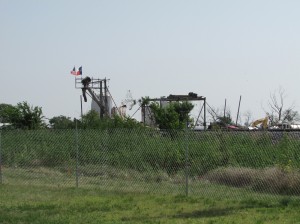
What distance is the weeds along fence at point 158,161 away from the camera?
12.3 metres

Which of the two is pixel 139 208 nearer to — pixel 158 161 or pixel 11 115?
pixel 158 161

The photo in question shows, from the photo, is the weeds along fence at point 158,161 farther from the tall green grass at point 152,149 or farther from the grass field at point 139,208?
the grass field at point 139,208

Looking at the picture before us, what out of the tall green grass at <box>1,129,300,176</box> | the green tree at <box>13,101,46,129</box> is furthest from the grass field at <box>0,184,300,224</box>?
the green tree at <box>13,101,46,129</box>

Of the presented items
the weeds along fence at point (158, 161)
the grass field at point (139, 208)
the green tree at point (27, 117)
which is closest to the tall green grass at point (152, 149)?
the weeds along fence at point (158, 161)

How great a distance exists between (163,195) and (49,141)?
18.6 feet

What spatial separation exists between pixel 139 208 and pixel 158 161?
11.9 feet

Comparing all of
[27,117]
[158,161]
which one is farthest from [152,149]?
[27,117]

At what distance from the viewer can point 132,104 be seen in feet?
137

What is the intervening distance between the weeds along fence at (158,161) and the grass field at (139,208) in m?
0.56

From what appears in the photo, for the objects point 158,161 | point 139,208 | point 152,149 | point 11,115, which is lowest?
point 139,208

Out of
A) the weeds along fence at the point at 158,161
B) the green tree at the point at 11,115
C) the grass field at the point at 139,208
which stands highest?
the green tree at the point at 11,115

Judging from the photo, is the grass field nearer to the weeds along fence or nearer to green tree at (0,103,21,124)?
the weeds along fence

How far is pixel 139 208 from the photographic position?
433 inches

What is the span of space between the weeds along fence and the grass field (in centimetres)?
56
